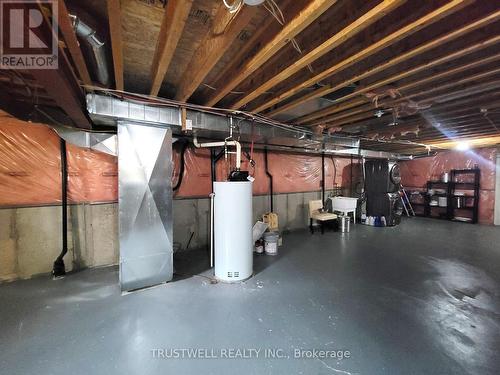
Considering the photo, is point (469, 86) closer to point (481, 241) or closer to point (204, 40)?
point (204, 40)

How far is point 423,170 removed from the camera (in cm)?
744

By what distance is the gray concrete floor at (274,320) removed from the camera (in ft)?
5.32

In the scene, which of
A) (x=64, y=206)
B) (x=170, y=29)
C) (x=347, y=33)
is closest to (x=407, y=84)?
(x=347, y=33)

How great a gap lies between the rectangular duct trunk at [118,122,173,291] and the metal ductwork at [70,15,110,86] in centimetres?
62

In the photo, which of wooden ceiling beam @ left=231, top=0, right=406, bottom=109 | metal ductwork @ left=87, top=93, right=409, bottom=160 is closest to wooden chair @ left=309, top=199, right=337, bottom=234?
metal ductwork @ left=87, top=93, right=409, bottom=160

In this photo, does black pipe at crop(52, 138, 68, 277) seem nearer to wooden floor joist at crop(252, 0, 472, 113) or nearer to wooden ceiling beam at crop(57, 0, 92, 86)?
wooden ceiling beam at crop(57, 0, 92, 86)

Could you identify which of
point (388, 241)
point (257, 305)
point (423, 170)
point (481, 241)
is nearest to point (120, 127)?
point (257, 305)

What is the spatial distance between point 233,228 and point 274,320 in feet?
3.66

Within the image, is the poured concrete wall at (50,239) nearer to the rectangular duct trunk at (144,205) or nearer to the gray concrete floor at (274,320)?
the gray concrete floor at (274,320)

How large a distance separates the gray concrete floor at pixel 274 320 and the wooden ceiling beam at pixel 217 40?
2228 mm

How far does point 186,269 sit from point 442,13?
141 inches

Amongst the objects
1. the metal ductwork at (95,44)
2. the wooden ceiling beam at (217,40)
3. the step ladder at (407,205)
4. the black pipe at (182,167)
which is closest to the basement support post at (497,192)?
the step ladder at (407,205)

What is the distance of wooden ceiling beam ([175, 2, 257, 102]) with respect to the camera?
4.36 ft

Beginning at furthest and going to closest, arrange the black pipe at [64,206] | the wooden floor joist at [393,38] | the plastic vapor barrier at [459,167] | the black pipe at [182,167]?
the plastic vapor barrier at [459,167]
the black pipe at [182,167]
the black pipe at [64,206]
the wooden floor joist at [393,38]
